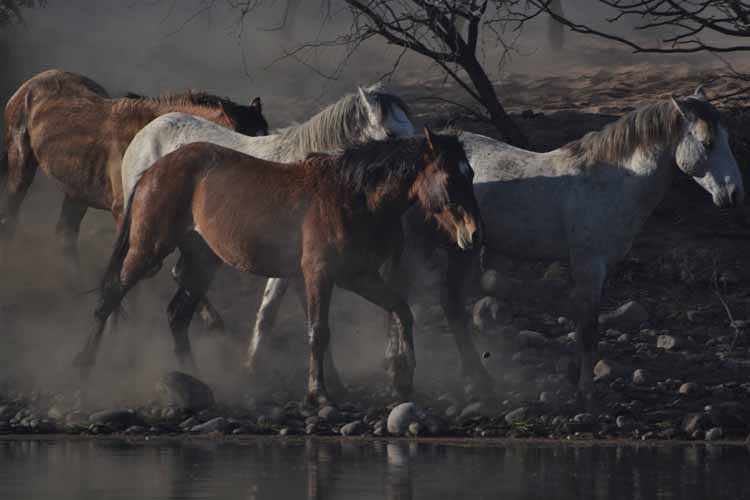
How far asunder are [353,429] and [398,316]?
3.78 ft

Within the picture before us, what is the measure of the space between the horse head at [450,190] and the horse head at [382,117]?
1.18 meters

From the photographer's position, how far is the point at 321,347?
11859mm

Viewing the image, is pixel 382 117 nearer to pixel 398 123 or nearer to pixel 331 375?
pixel 398 123

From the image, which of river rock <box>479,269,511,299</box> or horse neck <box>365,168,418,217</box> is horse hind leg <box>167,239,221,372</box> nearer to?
horse neck <box>365,168,418,217</box>

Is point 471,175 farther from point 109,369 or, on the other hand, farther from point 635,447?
point 109,369

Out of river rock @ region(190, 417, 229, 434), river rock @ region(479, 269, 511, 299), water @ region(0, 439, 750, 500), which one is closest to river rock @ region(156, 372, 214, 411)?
river rock @ region(190, 417, 229, 434)

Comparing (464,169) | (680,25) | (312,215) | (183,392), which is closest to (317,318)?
(312,215)

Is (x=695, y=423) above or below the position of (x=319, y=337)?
below

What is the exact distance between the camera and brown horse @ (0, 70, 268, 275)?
14906 millimetres

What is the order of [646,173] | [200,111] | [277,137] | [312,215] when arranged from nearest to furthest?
[312,215] < [646,173] < [277,137] < [200,111]

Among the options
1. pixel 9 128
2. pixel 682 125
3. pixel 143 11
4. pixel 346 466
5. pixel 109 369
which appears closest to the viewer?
pixel 346 466

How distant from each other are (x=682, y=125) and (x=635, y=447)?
2.79 metres

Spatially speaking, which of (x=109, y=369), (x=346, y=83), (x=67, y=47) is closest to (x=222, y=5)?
(x=67, y=47)

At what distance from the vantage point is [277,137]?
44.6 ft
